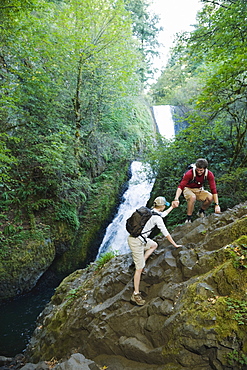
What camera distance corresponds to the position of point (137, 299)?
3795 millimetres

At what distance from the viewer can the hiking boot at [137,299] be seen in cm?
376

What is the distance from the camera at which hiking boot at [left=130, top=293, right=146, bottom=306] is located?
3756 millimetres

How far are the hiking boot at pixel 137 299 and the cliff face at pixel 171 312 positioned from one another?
90 mm

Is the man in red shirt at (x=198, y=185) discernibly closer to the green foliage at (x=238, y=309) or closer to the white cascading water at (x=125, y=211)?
the green foliage at (x=238, y=309)

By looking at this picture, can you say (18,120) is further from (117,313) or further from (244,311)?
(244,311)

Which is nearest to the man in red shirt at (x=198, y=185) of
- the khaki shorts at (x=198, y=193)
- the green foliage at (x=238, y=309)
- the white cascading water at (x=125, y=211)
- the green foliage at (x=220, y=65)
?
the khaki shorts at (x=198, y=193)

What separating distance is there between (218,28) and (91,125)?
7728 mm

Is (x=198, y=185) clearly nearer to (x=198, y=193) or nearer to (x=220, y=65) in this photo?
(x=198, y=193)

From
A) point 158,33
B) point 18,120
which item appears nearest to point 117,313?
point 18,120

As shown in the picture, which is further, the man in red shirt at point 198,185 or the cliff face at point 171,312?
the man in red shirt at point 198,185

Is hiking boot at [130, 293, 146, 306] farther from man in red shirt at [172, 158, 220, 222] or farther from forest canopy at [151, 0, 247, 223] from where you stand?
forest canopy at [151, 0, 247, 223]

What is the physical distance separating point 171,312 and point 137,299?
0.76m

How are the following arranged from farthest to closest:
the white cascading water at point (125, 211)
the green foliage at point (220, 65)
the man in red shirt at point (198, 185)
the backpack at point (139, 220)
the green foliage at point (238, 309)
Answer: the white cascading water at point (125, 211) → the green foliage at point (220, 65) → the man in red shirt at point (198, 185) → the backpack at point (139, 220) → the green foliage at point (238, 309)

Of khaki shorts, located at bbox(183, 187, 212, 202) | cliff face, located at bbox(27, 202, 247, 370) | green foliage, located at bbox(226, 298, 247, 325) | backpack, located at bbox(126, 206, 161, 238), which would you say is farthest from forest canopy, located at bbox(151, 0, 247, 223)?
green foliage, located at bbox(226, 298, 247, 325)
